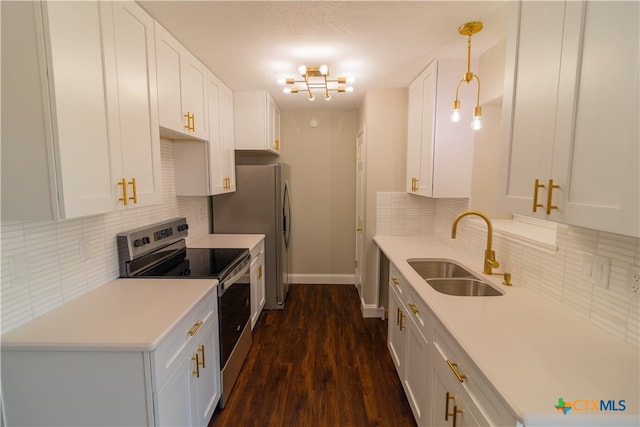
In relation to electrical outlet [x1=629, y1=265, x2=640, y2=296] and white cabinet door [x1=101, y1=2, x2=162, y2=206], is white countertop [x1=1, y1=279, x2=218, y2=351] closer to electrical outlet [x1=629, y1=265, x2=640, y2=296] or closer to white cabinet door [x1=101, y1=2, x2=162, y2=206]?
white cabinet door [x1=101, y1=2, x2=162, y2=206]

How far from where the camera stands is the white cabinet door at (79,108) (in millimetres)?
1093

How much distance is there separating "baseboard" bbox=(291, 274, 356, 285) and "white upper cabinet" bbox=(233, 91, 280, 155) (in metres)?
1.98

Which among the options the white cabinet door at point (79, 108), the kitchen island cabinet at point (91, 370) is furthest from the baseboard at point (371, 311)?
the white cabinet door at point (79, 108)

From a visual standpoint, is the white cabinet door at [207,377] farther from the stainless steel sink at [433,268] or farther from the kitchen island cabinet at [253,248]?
the stainless steel sink at [433,268]

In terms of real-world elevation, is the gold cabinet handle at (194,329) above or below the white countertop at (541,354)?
below

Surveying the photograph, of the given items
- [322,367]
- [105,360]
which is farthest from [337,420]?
[105,360]

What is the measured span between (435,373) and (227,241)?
220 centimetres

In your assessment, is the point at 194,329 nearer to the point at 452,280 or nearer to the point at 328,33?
the point at 452,280

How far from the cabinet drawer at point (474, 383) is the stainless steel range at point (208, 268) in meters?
1.30

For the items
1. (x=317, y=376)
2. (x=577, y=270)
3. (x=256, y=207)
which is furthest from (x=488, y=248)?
(x=256, y=207)

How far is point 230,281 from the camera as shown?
2092mm

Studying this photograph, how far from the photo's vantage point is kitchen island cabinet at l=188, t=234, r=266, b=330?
9.38ft

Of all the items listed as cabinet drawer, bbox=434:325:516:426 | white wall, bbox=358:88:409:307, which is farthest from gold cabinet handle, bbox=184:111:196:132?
cabinet drawer, bbox=434:325:516:426

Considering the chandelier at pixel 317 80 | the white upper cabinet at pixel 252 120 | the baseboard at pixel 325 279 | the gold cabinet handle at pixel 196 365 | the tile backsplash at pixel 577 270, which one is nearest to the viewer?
the tile backsplash at pixel 577 270
